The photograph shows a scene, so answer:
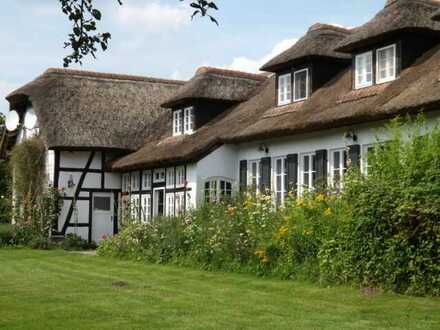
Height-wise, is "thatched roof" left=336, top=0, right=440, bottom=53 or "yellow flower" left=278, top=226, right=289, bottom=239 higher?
"thatched roof" left=336, top=0, right=440, bottom=53

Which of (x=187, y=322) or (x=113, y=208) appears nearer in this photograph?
(x=187, y=322)

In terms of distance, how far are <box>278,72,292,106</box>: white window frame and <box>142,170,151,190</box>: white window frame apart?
6.93 metres

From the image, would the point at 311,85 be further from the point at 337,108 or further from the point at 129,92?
the point at 129,92

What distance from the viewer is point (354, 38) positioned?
18.9 meters

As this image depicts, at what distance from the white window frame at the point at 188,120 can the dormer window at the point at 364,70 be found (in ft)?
26.9

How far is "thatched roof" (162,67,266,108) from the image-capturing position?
2609cm

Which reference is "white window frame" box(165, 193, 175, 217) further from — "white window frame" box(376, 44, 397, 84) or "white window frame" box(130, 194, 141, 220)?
"white window frame" box(376, 44, 397, 84)

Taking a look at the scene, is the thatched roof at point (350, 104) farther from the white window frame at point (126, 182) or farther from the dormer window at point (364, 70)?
the white window frame at point (126, 182)

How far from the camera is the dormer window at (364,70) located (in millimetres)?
18812

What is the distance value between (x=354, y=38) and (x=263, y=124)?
3.59 meters

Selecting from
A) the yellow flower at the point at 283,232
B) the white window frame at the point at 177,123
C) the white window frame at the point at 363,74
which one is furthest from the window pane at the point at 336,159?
the white window frame at the point at 177,123

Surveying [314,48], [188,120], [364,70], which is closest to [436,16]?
[364,70]

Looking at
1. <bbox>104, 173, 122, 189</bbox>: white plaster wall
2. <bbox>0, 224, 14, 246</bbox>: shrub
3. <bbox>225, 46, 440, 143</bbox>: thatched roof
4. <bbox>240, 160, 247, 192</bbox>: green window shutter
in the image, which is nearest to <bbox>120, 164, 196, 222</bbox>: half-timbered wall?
<bbox>104, 173, 122, 189</bbox>: white plaster wall

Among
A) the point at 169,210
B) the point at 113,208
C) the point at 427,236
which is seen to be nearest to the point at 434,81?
the point at 427,236
